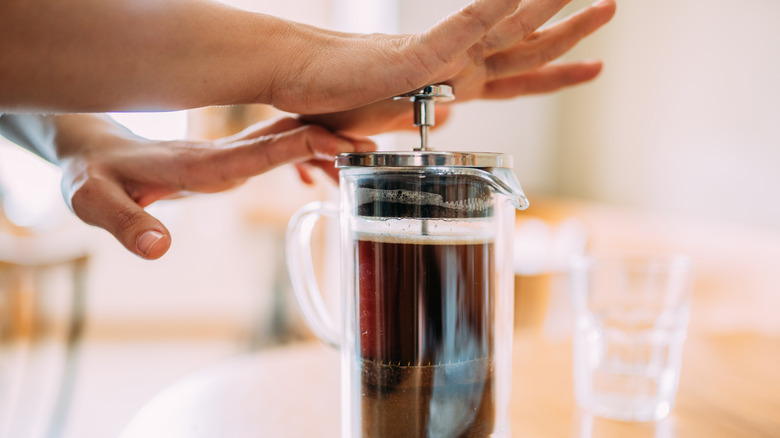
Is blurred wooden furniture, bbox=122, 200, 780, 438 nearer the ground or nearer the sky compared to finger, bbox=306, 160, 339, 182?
nearer the ground

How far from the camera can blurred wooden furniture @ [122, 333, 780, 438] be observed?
23.7 inches

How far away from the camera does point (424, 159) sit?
1.46 feet

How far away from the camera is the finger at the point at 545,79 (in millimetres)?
710

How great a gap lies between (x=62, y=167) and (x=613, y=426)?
1.99ft

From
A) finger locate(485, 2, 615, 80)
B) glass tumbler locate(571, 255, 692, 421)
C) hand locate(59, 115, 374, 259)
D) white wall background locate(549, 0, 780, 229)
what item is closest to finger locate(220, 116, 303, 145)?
hand locate(59, 115, 374, 259)

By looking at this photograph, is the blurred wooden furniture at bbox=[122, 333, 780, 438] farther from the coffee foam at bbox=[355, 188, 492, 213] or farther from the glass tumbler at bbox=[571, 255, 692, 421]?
the coffee foam at bbox=[355, 188, 492, 213]

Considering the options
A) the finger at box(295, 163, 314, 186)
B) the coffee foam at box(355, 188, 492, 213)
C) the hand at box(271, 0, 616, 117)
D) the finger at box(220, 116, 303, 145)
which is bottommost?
the coffee foam at box(355, 188, 492, 213)

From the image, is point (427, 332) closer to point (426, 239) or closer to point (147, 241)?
point (426, 239)

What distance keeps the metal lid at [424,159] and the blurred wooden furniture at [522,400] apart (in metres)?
0.27

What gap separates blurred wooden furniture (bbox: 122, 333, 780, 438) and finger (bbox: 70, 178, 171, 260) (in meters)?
0.19

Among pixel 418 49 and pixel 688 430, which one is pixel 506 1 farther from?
pixel 688 430

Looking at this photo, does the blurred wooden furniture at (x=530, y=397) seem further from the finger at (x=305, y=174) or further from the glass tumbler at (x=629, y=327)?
the finger at (x=305, y=174)

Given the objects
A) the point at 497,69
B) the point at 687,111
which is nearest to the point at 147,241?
the point at 497,69

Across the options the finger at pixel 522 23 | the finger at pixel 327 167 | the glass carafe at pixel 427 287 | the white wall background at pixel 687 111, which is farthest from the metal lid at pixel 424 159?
the white wall background at pixel 687 111
